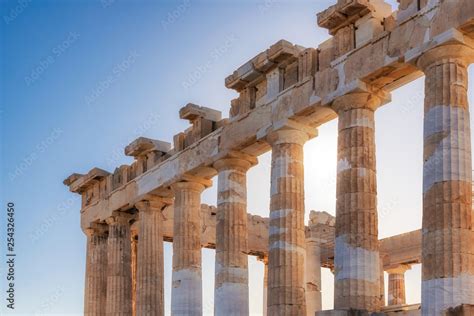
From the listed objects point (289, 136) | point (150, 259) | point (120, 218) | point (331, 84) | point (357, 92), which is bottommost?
point (150, 259)

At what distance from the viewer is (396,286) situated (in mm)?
48375

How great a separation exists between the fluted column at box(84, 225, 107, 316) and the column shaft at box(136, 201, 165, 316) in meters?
4.31

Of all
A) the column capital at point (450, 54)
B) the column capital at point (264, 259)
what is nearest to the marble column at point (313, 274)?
the column capital at point (264, 259)

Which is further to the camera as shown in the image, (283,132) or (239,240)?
(239,240)

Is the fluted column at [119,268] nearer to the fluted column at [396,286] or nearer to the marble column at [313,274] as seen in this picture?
the marble column at [313,274]

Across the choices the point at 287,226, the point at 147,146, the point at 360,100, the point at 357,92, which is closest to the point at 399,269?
the point at 147,146

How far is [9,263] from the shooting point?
124ft

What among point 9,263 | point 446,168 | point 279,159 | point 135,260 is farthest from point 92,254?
point 446,168

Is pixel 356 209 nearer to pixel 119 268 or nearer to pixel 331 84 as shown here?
pixel 331 84

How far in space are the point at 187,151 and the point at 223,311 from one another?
6976 millimetres

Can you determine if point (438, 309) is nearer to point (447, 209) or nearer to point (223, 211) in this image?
point (447, 209)

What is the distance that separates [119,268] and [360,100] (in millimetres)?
16108

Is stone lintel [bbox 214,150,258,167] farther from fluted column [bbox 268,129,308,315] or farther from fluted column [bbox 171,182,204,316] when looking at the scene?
fluted column [bbox 171,182,204,316]

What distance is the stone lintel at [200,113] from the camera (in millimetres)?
36906
